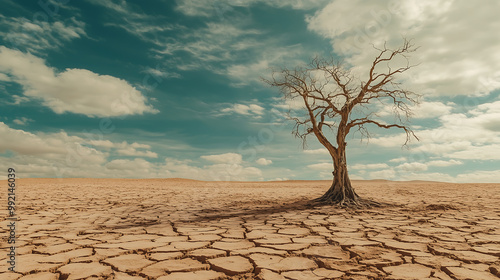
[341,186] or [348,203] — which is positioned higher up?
[341,186]

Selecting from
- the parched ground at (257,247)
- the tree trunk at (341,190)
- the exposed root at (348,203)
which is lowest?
the parched ground at (257,247)

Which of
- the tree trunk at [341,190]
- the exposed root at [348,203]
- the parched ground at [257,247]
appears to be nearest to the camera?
the parched ground at [257,247]

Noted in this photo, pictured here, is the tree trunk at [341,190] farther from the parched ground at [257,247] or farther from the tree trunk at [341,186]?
the parched ground at [257,247]

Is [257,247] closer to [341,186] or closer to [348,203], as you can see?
[348,203]

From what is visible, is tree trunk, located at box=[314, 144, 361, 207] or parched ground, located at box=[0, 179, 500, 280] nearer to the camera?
parched ground, located at box=[0, 179, 500, 280]

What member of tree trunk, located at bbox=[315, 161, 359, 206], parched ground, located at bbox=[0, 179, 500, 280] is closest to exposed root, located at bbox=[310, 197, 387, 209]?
tree trunk, located at bbox=[315, 161, 359, 206]

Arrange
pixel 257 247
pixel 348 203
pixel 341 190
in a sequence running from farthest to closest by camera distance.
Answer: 1. pixel 341 190
2. pixel 348 203
3. pixel 257 247

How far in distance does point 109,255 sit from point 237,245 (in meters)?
1.27

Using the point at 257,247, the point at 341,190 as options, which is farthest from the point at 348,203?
the point at 257,247

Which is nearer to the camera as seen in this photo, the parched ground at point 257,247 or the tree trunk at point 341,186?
the parched ground at point 257,247

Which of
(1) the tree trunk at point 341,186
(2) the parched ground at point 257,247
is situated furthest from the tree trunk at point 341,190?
(2) the parched ground at point 257,247

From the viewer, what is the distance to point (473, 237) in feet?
12.6

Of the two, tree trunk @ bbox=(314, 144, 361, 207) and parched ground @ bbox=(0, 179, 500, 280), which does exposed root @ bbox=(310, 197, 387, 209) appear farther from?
parched ground @ bbox=(0, 179, 500, 280)

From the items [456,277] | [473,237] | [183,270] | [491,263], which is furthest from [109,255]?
[473,237]
